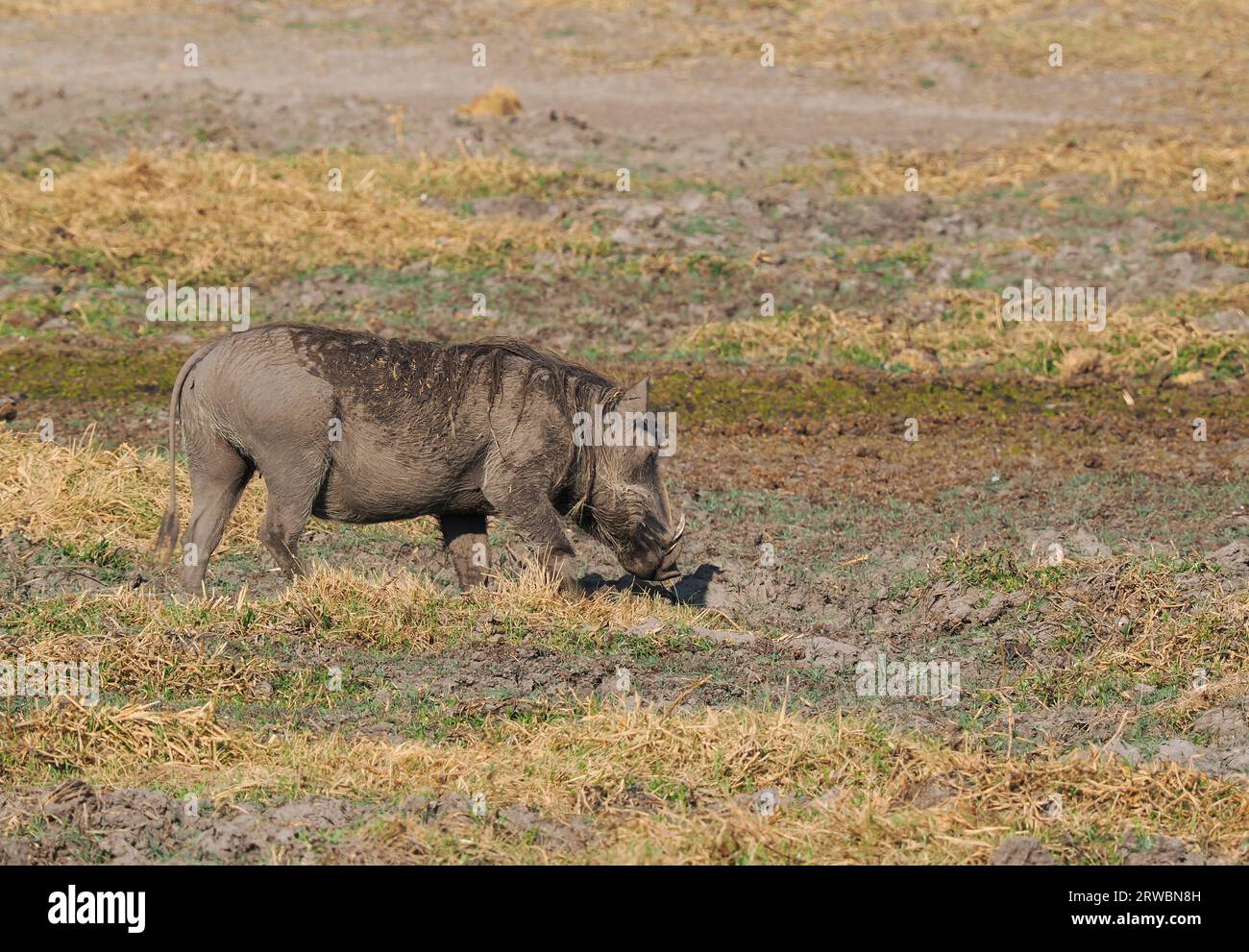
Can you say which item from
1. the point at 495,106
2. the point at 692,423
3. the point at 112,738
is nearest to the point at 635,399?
the point at 112,738

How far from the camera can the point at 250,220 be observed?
14844mm

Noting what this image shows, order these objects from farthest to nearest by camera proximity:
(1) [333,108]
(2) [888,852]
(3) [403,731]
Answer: (1) [333,108] < (3) [403,731] < (2) [888,852]

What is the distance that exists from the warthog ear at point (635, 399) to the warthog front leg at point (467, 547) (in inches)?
34.3

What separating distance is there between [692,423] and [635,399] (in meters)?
3.58

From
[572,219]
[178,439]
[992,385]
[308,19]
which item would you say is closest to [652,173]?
[572,219]

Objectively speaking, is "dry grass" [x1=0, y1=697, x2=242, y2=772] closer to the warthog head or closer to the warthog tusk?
the warthog head

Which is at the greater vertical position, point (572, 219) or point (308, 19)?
point (308, 19)

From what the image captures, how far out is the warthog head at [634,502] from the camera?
8.00 m

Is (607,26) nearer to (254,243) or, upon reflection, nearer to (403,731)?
(254,243)

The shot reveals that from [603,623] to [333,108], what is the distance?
12600 millimetres

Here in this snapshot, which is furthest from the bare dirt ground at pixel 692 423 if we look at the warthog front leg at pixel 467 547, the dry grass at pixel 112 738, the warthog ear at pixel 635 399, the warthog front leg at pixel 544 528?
the warthog ear at pixel 635 399

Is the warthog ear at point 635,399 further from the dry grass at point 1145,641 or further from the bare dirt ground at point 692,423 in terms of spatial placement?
the dry grass at point 1145,641

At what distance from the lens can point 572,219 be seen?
15.2 meters

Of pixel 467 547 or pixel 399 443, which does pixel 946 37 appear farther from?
pixel 399 443
